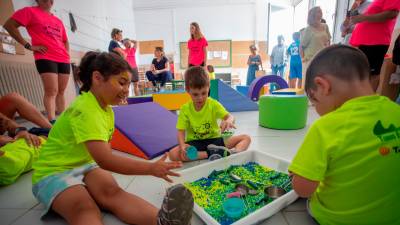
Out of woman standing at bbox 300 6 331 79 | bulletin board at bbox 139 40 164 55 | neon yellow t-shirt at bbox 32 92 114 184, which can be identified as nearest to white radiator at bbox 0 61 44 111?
neon yellow t-shirt at bbox 32 92 114 184

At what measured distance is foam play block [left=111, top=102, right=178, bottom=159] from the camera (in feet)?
4.88

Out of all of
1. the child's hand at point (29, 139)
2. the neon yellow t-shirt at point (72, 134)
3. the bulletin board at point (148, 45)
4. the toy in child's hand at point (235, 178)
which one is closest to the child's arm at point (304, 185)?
the toy in child's hand at point (235, 178)

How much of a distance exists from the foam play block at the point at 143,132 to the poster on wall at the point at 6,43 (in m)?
2.04

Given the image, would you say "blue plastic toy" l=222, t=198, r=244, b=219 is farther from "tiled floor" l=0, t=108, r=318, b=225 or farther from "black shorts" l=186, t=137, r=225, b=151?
"black shorts" l=186, t=137, r=225, b=151

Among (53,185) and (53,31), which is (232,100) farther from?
(53,185)

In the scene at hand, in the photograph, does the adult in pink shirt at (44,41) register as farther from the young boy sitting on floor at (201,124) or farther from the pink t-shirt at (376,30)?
the pink t-shirt at (376,30)

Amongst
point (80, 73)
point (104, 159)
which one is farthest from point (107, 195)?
point (80, 73)

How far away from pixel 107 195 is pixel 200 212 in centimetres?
37

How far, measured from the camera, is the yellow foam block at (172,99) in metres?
3.06

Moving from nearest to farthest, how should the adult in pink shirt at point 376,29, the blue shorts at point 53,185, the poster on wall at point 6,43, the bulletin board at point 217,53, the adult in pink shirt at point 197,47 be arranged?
the blue shorts at point 53,185
the adult in pink shirt at point 376,29
the poster on wall at point 6,43
the adult in pink shirt at point 197,47
the bulletin board at point 217,53

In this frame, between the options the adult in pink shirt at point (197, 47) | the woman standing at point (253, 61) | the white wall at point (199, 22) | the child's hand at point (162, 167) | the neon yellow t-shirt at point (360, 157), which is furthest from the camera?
the white wall at point (199, 22)

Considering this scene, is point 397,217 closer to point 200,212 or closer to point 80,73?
point 200,212

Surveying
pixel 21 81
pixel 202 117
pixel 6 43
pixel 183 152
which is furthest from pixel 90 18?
pixel 183 152

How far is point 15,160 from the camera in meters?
1.13
